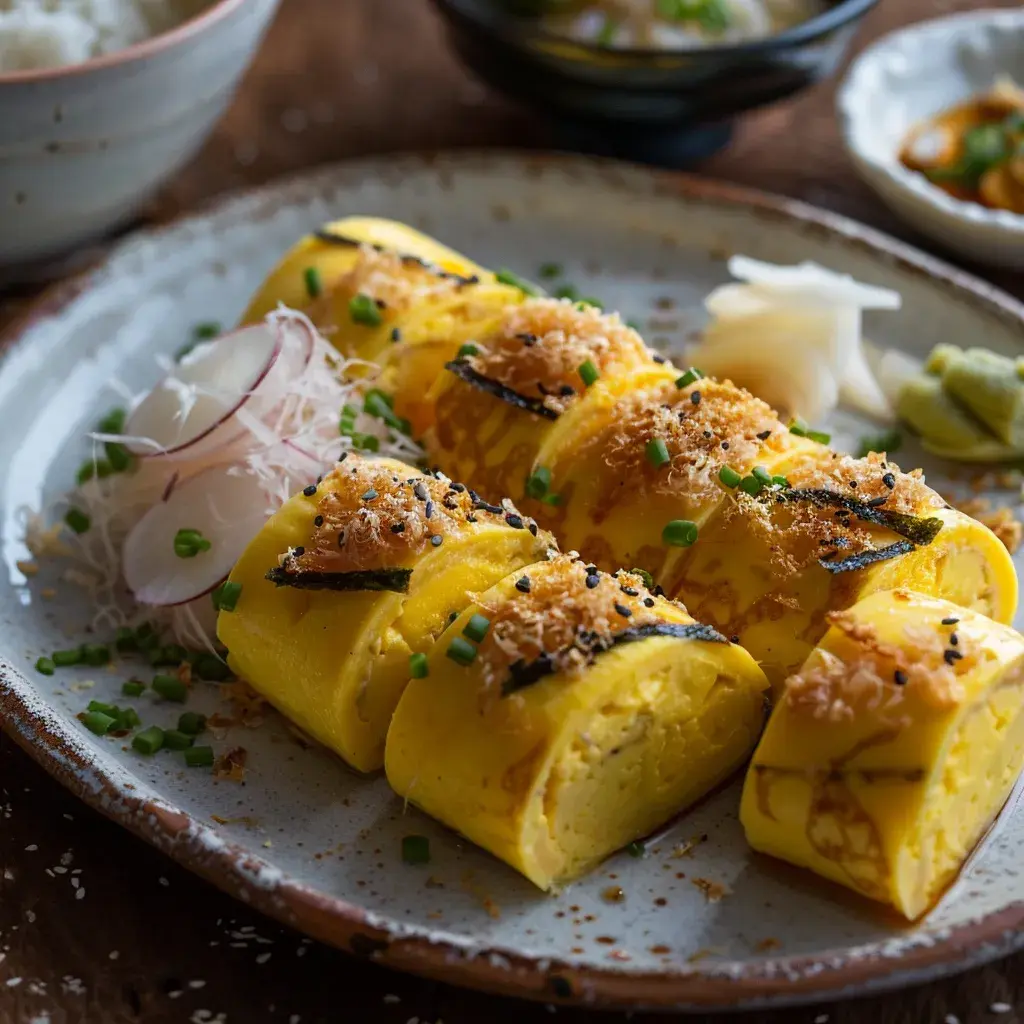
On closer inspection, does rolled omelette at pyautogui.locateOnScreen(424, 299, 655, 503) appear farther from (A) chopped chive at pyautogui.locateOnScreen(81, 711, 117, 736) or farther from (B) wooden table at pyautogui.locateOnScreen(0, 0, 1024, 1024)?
(B) wooden table at pyautogui.locateOnScreen(0, 0, 1024, 1024)

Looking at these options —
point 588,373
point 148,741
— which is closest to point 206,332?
point 588,373

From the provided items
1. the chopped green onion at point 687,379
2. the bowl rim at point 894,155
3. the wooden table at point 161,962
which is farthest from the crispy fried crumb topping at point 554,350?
the bowl rim at point 894,155

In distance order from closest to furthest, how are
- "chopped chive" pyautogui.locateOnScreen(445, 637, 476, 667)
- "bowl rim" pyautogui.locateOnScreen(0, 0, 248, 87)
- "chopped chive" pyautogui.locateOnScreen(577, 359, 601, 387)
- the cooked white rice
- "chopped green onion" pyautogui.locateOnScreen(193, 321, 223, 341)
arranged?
A: "chopped chive" pyautogui.locateOnScreen(445, 637, 476, 667) < "chopped chive" pyautogui.locateOnScreen(577, 359, 601, 387) < "bowl rim" pyautogui.locateOnScreen(0, 0, 248, 87) < the cooked white rice < "chopped green onion" pyautogui.locateOnScreen(193, 321, 223, 341)

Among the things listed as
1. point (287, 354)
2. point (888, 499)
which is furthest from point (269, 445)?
point (888, 499)

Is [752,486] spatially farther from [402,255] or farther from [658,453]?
[402,255]

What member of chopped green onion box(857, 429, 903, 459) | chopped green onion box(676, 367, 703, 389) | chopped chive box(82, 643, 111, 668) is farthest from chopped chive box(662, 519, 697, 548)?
chopped chive box(82, 643, 111, 668)

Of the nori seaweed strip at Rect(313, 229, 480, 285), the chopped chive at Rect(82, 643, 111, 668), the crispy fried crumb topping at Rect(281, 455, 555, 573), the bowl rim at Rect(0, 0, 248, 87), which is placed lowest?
the chopped chive at Rect(82, 643, 111, 668)
